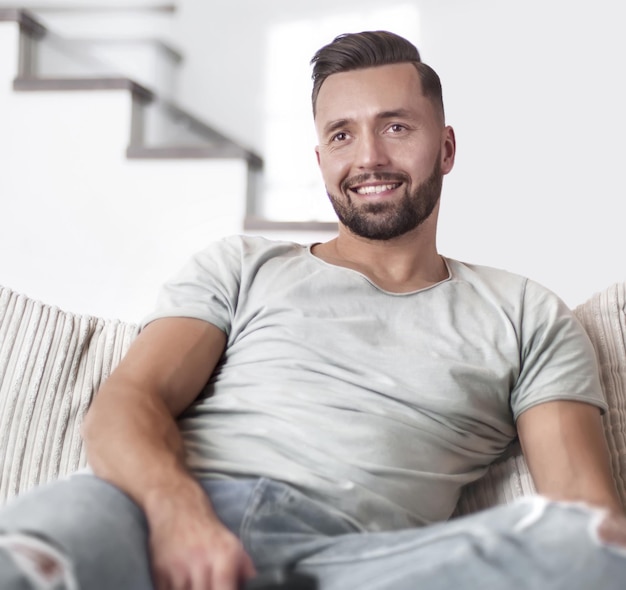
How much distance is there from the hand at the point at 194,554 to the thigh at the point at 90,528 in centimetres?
1

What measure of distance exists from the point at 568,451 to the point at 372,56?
696 millimetres

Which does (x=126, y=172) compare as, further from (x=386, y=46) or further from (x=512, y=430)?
(x=512, y=430)

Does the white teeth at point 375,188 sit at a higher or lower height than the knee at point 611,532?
higher

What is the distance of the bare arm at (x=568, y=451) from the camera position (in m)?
1.11

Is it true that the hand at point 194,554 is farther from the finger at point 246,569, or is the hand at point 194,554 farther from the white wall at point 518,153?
the white wall at point 518,153

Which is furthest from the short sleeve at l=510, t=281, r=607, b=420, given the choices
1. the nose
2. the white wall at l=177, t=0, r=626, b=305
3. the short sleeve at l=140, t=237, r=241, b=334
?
the white wall at l=177, t=0, r=626, b=305

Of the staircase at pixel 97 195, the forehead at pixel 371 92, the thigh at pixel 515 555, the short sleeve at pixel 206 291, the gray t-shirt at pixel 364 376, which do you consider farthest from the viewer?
the staircase at pixel 97 195

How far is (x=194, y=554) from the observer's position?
80 cm

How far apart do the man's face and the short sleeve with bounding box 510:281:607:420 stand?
240mm

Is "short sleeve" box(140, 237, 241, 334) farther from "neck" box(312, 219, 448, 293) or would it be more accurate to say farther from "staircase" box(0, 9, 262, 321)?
"staircase" box(0, 9, 262, 321)

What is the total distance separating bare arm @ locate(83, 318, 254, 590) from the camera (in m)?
0.80

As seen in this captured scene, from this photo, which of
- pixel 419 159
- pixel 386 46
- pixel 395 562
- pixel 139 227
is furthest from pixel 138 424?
pixel 139 227

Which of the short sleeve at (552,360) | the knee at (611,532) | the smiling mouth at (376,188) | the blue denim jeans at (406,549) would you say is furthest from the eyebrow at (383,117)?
the knee at (611,532)

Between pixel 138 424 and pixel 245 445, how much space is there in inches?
6.0
